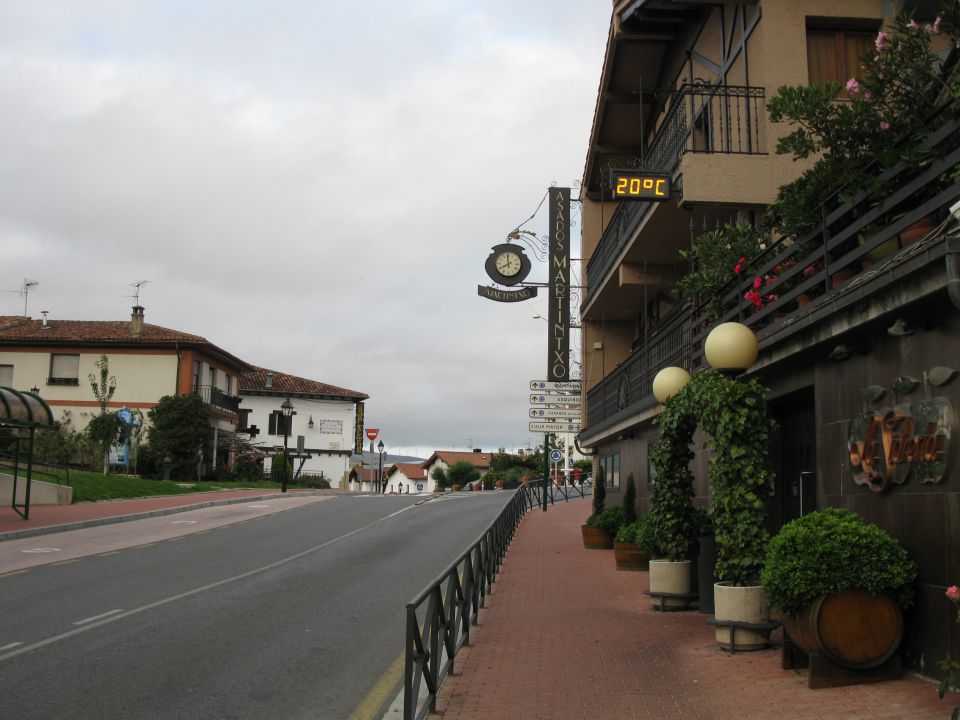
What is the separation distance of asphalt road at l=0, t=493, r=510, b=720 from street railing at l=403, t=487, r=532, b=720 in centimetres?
64

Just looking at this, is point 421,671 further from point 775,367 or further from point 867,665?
point 775,367

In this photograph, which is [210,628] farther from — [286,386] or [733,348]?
[286,386]

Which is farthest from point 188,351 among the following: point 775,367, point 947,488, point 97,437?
point 947,488

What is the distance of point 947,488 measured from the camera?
21.5 ft

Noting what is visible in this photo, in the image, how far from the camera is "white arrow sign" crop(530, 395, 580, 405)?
91.0ft

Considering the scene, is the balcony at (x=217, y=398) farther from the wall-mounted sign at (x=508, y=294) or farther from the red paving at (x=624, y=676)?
the red paving at (x=624, y=676)

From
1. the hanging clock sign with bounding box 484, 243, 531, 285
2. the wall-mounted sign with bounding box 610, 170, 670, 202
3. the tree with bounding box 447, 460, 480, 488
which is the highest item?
the hanging clock sign with bounding box 484, 243, 531, 285

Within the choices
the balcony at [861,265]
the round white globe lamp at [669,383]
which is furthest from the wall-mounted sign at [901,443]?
the round white globe lamp at [669,383]

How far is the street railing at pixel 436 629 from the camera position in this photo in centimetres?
616

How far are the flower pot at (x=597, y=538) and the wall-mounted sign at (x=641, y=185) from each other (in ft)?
24.9

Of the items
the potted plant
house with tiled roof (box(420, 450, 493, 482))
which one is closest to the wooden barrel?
the potted plant

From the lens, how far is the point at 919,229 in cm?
698

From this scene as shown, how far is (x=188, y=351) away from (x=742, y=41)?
3875cm

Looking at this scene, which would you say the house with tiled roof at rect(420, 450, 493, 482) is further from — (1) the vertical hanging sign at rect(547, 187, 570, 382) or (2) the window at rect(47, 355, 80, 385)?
(1) the vertical hanging sign at rect(547, 187, 570, 382)
